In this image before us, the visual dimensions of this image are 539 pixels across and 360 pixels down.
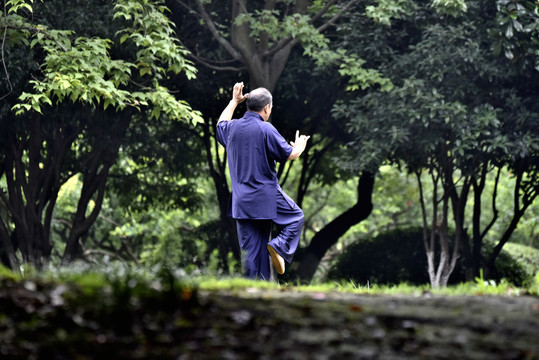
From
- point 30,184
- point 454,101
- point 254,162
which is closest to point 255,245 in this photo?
point 254,162

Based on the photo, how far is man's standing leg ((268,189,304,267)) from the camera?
288 inches

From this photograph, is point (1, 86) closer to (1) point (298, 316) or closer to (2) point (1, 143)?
(2) point (1, 143)

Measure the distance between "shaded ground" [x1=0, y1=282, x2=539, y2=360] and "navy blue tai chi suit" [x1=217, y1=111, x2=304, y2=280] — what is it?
11.2ft

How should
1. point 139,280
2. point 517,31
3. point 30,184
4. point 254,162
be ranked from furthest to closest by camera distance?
1. point 30,184
2. point 517,31
3. point 254,162
4. point 139,280

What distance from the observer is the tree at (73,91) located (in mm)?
10117

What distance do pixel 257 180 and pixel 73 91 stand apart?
3.61 metres

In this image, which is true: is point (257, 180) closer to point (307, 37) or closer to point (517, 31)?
point (307, 37)

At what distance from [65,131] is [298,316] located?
1172 centimetres

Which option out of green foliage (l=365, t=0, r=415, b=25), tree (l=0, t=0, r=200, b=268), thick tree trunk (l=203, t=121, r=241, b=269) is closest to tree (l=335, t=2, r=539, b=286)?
green foliage (l=365, t=0, r=415, b=25)

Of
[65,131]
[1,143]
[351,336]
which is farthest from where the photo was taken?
[65,131]

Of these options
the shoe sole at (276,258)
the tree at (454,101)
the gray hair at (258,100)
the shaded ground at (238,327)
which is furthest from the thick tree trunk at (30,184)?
the shaded ground at (238,327)

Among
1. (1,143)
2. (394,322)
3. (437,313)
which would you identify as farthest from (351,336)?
(1,143)

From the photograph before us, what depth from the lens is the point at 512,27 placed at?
11109 mm

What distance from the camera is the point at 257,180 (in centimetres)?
721
